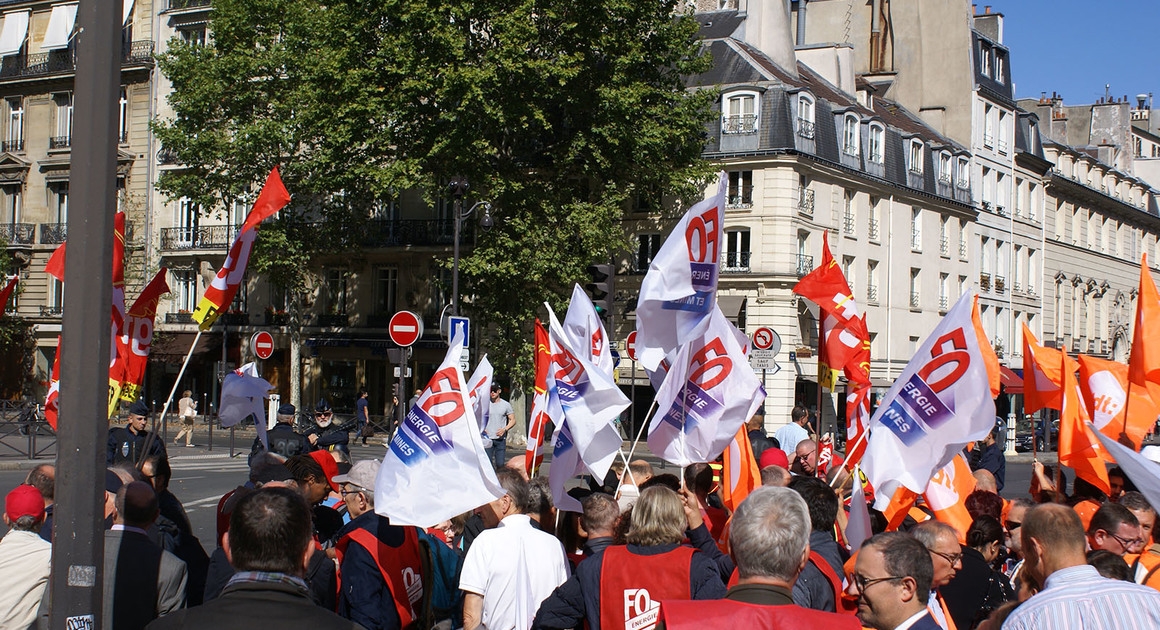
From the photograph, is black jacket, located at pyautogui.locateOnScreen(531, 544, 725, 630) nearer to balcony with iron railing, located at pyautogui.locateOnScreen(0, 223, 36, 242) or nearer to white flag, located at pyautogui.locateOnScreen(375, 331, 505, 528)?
white flag, located at pyautogui.locateOnScreen(375, 331, 505, 528)

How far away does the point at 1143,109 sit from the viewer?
81.4 metres

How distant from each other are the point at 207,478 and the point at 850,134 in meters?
27.0

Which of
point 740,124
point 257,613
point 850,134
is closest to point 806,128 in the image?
point 740,124

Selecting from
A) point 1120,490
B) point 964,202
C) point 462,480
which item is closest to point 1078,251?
point 964,202

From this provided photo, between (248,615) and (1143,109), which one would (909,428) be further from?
(1143,109)

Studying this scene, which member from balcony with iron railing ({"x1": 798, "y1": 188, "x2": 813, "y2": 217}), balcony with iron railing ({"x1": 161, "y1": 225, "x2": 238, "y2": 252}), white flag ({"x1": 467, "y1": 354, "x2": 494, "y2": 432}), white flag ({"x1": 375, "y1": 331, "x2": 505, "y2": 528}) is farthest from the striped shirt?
balcony with iron railing ({"x1": 161, "y1": 225, "x2": 238, "y2": 252})

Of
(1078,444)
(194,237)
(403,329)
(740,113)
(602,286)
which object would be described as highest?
(740,113)

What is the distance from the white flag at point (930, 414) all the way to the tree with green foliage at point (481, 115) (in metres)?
24.7

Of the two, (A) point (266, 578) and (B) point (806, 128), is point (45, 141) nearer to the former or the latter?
(B) point (806, 128)

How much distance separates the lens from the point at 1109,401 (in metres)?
9.95

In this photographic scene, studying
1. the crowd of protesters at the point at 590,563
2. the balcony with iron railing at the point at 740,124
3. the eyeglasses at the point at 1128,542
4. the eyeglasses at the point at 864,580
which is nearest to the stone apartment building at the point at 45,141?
the balcony with iron railing at the point at 740,124

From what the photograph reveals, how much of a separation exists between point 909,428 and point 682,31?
28012mm

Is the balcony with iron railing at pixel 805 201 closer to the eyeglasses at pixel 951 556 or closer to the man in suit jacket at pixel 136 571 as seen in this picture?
the eyeglasses at pixel 951 556

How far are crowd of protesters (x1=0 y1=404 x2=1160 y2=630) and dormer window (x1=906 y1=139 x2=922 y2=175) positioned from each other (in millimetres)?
38040
